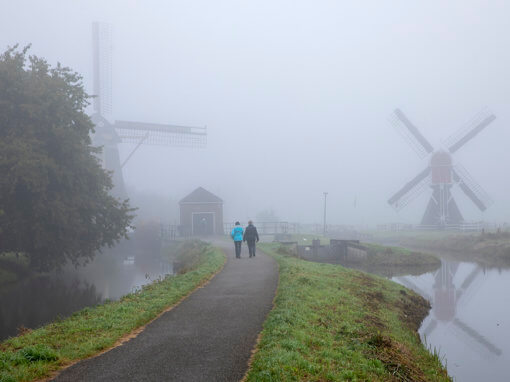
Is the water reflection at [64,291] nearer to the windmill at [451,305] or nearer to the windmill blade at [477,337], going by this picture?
the windmill at [451,305]

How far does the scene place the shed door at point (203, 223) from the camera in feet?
183

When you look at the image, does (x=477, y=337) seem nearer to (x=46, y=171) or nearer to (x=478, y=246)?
(x=46, y=171)

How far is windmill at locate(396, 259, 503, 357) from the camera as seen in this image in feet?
46.2

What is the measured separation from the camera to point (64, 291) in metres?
23.1

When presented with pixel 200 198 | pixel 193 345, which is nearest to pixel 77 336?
pixel 193 345

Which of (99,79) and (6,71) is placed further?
(99,79)

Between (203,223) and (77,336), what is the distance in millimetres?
47120

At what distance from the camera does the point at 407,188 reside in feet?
210

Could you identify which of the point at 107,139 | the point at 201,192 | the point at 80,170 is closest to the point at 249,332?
the point at 80,170

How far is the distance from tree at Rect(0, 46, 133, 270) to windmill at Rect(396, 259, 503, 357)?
17.2 m

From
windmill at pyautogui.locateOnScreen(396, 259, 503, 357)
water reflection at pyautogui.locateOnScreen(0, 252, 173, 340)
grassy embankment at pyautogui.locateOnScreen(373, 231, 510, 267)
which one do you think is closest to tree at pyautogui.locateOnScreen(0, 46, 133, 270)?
water reflection at pyautogui.locateOnScreen(0, 252, 173, 340)

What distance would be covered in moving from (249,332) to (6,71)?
2033cm

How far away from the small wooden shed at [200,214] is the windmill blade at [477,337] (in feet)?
134

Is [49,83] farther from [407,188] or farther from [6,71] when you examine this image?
[407,188]
